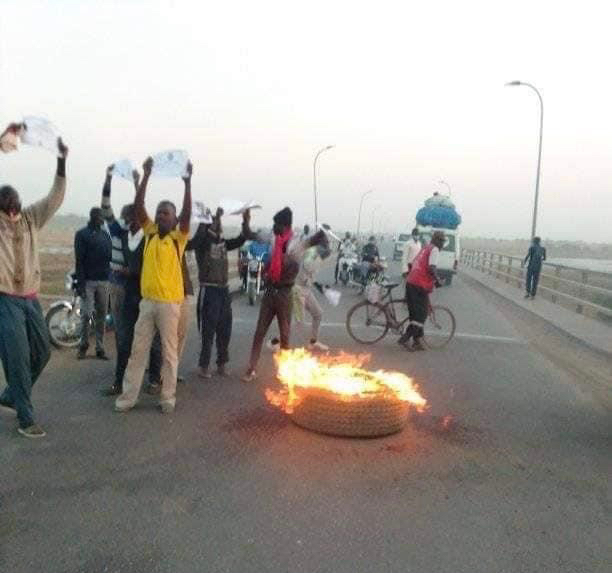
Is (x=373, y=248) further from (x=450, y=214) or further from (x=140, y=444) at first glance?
(x=140, y=444)

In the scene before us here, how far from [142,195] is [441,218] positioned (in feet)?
84.0

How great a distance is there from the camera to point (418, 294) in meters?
10.8

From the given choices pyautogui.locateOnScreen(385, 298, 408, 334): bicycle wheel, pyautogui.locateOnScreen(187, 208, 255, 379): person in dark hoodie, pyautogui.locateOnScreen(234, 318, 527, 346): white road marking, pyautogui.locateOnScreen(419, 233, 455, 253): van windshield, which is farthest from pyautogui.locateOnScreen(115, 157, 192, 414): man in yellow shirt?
pyautogui.locateOnScreen(419, 233, 455, 253): van windshield

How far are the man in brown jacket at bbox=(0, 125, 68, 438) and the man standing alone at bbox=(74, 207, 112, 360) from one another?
2619mm

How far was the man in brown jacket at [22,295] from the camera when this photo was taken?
208 inches

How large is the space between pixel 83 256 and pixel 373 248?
1453 cm

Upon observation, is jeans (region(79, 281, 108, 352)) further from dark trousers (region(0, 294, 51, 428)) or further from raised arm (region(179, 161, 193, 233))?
dark trousers (region(0, 294, 51, 428))

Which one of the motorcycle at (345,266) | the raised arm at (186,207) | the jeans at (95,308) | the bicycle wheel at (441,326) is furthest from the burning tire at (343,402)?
the motorcycle at (345,266)

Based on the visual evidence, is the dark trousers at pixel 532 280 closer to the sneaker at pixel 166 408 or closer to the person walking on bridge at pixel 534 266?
the person walking on bridge at pixel 534 266

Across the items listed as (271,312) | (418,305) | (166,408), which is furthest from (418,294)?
(166,408)

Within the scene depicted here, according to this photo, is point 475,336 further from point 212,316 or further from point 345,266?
point 345,266

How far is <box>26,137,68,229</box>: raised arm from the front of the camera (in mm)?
5535

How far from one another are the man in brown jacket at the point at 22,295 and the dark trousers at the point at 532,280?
17.3 m

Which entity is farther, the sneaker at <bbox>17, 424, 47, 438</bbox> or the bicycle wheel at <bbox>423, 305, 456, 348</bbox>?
the bicycle wheel at <bbox>423, 305, 456, 348</bbox>
